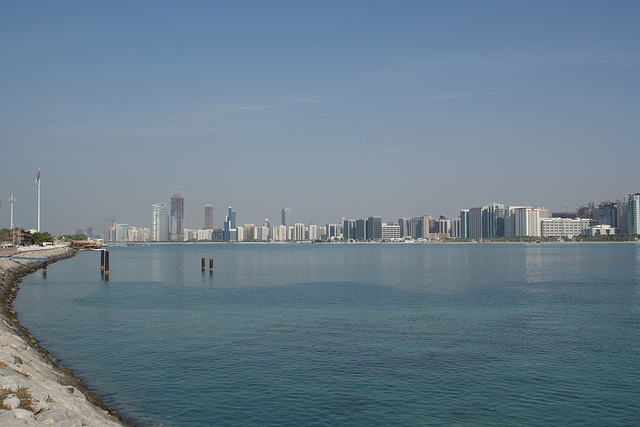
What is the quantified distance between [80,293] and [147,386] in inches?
1236

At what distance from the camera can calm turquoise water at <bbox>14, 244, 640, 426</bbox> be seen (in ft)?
49.6

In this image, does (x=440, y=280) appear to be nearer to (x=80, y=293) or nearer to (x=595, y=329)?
(x=595, y=329)

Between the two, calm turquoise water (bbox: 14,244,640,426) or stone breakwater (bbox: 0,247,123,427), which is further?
calm turquoise water (bbox: 14,244,640,426)

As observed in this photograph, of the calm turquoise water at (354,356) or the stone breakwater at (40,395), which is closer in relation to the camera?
the stone breakwater at (40,395)

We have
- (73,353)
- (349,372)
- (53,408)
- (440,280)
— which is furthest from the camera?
(440,280)

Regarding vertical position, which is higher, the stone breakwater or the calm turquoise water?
the stone breakwater

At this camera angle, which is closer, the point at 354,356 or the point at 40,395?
the point at 40,395

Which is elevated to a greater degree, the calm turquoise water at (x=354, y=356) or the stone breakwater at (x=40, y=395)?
the stone breakwater at (x=40, y=395)

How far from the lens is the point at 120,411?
15.2 m

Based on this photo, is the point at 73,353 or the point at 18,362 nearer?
the point at 18,362

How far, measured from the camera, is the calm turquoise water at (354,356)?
15117mm

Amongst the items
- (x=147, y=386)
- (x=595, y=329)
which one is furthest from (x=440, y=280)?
(x=147, y=386)

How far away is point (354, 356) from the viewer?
20922mm

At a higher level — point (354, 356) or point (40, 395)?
point (40, 395)
